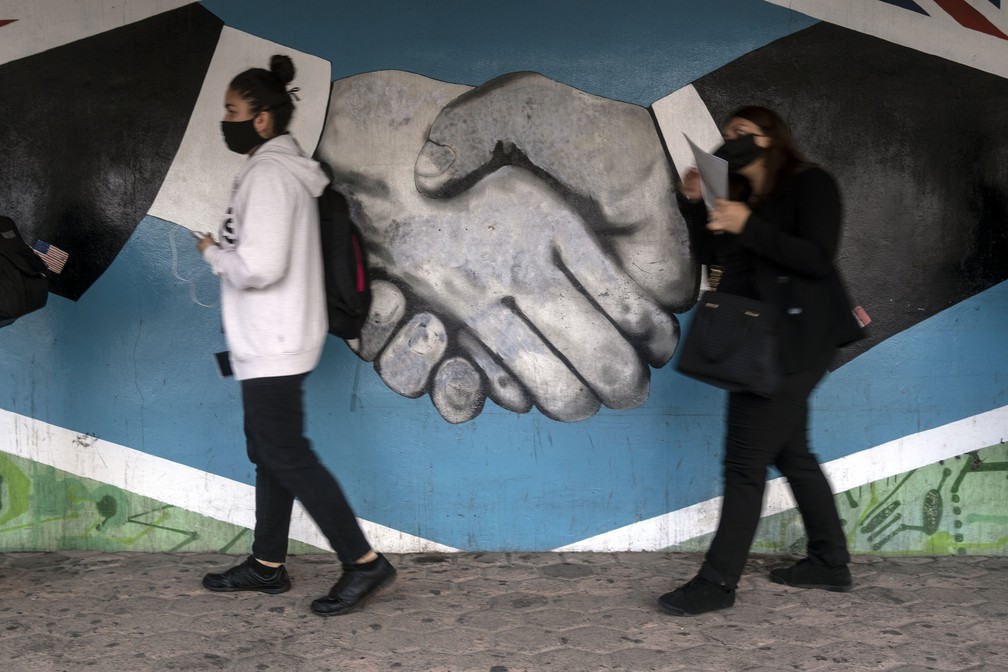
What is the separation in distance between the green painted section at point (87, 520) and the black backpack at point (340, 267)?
1175 millimetres

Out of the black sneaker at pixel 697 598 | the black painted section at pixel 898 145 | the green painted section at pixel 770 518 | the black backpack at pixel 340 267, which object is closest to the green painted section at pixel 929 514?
the green painted section at pixel 770 518

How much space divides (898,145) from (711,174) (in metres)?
1.15

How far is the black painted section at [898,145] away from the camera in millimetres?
4027

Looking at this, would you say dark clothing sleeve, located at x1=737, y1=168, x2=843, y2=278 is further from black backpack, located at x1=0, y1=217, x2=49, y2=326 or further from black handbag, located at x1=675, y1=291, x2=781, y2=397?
black backpack, located at x1=0, y1=217, x2=49, y2=326

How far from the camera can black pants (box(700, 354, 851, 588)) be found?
355 centimetres

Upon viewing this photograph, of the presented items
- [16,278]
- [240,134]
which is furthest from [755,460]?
[16,278]

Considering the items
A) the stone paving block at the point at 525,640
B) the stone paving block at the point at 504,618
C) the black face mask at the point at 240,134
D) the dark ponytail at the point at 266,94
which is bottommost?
the stone paving block at the point at 525,640

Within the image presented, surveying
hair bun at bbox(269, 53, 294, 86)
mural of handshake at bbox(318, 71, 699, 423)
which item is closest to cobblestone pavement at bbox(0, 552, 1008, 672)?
mural of handshake at bbox(318, 71, 699, 423)

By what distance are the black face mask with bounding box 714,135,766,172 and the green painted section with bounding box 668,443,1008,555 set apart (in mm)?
1569

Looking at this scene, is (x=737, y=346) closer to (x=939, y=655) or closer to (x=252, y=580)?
(x=939, y=655)

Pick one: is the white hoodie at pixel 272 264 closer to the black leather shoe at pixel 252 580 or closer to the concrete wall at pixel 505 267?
the concrete wall at pixel 505 267

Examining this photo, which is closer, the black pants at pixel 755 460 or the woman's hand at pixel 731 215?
the woman's hand at pixel 731 215

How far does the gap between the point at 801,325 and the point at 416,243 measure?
1.58 meters

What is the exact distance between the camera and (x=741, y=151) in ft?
11.4
